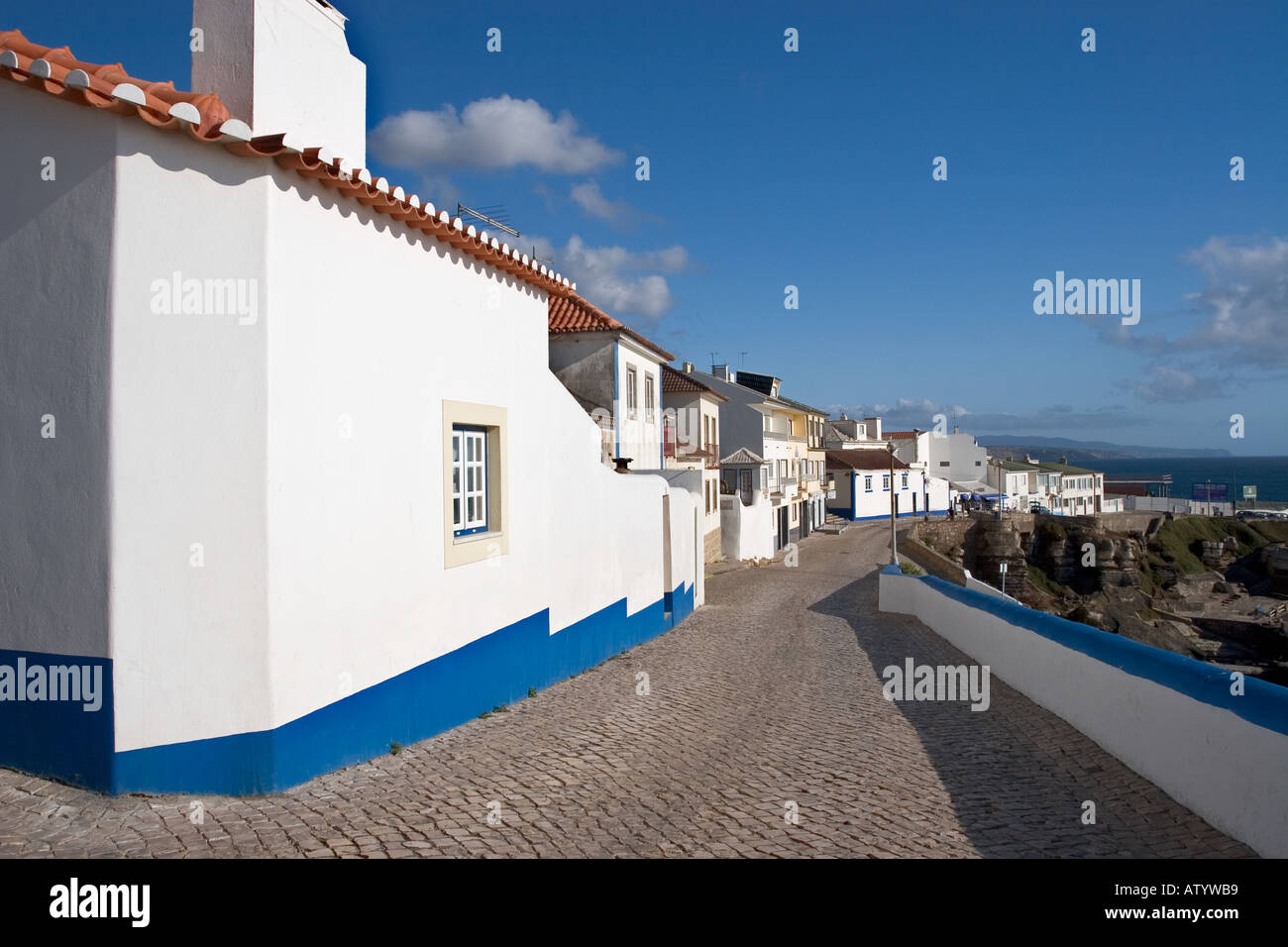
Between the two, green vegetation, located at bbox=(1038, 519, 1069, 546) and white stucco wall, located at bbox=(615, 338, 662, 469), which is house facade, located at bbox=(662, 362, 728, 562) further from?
green vegetation, located at bbox=(1038, 519, 1069, 546)

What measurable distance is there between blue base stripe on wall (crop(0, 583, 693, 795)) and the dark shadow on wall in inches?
163

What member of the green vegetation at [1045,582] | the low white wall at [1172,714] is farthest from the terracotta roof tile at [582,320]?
the green vegetation at [1045,582]

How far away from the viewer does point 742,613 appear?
1777 centimetres

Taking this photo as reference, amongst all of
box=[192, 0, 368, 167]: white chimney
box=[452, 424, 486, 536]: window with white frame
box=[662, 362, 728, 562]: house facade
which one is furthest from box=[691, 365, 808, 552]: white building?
box=[192, 0, 368, 167]: white chimney

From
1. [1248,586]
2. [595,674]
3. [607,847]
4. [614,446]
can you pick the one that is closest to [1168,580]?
[1248,586]

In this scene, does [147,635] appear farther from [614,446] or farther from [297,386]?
[614,446]

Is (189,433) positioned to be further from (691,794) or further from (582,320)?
(582,320)

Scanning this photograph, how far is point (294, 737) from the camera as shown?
5520 mm

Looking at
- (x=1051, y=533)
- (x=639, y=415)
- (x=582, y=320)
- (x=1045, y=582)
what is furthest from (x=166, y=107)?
(x=1051, y=533)

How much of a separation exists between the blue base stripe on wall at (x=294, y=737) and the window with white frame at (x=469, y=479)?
44.6 inches

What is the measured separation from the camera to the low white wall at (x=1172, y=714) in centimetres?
483

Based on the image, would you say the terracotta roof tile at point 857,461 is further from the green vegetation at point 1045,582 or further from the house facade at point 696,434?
the house facade at point 696,434

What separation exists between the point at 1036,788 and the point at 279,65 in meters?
8.15

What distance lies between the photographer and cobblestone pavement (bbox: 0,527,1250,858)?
4.89m
